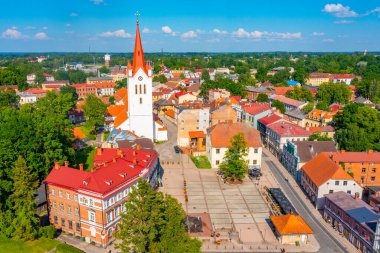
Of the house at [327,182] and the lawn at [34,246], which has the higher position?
the house at [327,182]

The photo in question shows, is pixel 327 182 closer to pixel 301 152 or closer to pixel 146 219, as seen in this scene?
pixel 301 152

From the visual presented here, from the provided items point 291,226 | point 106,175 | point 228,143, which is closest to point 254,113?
point 228,143

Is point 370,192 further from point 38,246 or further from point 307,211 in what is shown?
point 38,246

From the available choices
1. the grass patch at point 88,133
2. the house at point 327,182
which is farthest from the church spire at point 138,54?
the house at point 327,182

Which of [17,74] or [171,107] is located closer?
[171,107]

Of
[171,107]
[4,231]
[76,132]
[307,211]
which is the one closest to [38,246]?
[4,231]

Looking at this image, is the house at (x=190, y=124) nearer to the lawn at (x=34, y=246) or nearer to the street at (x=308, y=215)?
the street at (x=308, y=215)

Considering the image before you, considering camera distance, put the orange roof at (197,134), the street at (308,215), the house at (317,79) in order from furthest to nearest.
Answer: the house at (317,79) < the orange roof at (197,134) < the street at (308,215)
